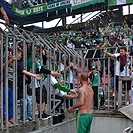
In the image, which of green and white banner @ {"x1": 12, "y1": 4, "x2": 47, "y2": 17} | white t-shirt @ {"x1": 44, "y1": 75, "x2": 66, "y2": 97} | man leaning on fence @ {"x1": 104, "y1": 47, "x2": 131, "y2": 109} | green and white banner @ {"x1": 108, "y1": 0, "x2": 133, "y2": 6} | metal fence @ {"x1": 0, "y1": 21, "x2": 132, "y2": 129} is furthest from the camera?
green and white banner @ {"x1": 12, "y1": 4, "x2": 47, "y2": 17}

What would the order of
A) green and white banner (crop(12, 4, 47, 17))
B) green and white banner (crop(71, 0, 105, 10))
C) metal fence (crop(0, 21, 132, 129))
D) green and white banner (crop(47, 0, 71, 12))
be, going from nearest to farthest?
metal fence (crop(0, 21, 132, 129))
green and white banner (crop(71, 0, 105, 10))
green and white banner (crop(47, 0, 71, 12))
green and white banner (crop(12, 4, 47, 17))

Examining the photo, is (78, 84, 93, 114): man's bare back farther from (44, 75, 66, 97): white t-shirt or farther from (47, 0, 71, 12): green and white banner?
(47, 0, 71, 12): green and white banner

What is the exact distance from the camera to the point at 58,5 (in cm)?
2469

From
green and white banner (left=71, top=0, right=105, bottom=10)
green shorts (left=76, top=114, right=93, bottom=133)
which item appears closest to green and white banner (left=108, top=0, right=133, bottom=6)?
green and white banner (left=71, top=0, right=105, bottom=10)

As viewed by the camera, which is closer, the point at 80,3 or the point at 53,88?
the point at 53,88

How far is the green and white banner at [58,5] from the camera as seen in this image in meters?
23.8

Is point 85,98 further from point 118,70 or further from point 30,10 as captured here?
point 30,10

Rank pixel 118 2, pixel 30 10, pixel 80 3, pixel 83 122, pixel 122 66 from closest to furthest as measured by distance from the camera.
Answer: pixel 83 122 < pixel 122 66 < pixel 118 2 < pixel 80 3 < pixel 30 10

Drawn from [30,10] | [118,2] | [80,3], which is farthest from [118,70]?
[30,10]

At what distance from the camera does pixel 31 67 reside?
20.2 feet

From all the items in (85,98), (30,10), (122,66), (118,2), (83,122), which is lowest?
(83,122)

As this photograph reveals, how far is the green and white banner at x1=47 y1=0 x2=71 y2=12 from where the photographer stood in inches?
938

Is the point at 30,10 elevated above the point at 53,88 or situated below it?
above

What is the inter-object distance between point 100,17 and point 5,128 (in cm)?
1799
